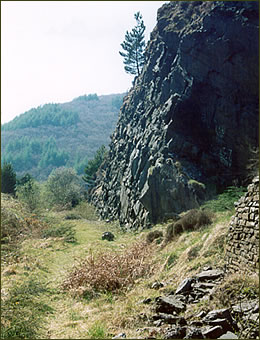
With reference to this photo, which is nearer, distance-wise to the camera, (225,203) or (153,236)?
(225,203)

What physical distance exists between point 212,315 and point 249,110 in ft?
53.2

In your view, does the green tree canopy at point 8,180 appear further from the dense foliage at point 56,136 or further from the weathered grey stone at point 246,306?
the dense foliage at point 56,136

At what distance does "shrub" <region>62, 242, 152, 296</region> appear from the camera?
7.22m

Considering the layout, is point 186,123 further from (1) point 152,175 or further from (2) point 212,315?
(2) point 212,315

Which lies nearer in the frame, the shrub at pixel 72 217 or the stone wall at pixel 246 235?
the stone wall at pixel 246 235

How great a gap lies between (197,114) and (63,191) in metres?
22.1

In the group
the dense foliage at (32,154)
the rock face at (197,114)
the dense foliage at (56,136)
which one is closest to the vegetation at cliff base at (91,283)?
the rock face at (197,114)

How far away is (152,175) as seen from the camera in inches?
720

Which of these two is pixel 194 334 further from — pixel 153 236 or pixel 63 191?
pixel 63 191

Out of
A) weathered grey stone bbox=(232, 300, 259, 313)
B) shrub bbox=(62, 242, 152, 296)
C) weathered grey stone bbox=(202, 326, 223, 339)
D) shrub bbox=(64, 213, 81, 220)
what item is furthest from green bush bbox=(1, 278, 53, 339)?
shrub bbox=(64, 213, 81, 220)

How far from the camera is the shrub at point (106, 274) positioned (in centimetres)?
722

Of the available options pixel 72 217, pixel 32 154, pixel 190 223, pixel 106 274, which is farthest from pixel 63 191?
pixel 32 154

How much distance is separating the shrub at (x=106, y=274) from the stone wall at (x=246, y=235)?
280cm

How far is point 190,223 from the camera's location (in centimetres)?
1034
